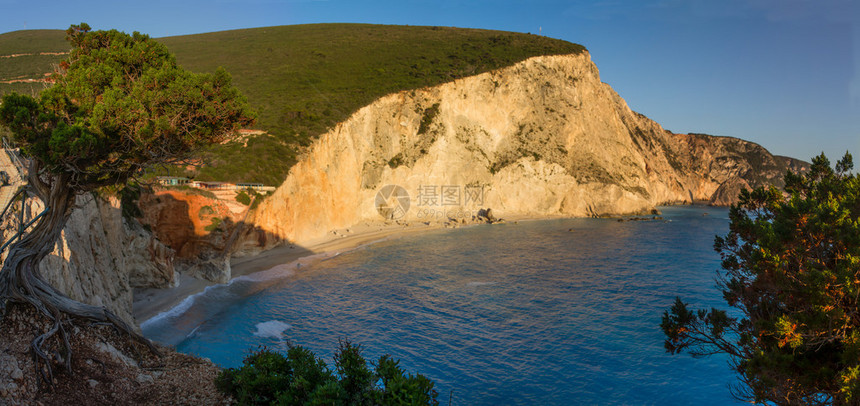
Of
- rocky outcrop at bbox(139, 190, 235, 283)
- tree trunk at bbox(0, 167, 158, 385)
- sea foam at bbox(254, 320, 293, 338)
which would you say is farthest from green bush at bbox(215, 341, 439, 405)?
rocky outcrop at bbox(139, 190, 235, 283)

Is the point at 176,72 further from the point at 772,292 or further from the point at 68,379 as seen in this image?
the point at 772,292

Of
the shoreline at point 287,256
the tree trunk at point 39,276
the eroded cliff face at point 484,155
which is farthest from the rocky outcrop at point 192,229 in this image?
the tree trunk at point 39,276

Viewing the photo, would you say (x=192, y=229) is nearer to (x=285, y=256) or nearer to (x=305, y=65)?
(x=285, y=256)

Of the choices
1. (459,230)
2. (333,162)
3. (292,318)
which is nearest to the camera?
(292,318)

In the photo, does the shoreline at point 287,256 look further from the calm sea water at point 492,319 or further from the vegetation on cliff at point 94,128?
the vegetation on cliff at point 94,128

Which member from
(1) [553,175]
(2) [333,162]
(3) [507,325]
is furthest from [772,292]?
(1) [553,175]

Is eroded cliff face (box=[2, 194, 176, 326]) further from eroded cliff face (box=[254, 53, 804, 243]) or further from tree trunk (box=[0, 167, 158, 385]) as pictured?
eroded cliff face (box=[254, 53, 804, 243])
